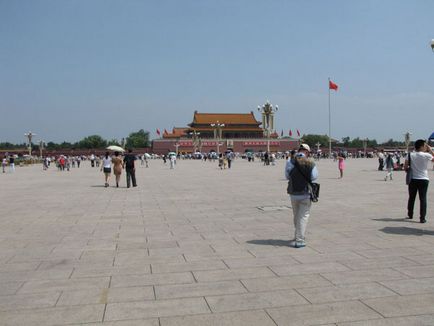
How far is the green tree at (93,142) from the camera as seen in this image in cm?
10931

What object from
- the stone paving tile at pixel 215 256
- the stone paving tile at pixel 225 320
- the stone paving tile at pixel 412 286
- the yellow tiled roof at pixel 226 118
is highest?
the yellow tiled roof at pixel 226 118

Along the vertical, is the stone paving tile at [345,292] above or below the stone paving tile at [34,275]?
above

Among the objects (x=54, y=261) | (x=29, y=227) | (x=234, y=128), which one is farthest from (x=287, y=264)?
(x=234, y=128)

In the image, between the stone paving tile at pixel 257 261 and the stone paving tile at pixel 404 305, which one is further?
the stone paving tile at pixel 257 261

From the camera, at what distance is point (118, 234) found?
7016mm

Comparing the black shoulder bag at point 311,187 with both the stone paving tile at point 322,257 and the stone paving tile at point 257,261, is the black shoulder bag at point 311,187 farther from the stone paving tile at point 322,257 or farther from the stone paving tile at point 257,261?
the stone paving tile at point 257,261

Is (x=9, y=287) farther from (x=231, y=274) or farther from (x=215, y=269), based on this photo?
(x=231, y=274)

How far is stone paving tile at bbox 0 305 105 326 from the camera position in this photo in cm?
341

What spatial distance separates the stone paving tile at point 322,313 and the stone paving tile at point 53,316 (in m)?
1.46

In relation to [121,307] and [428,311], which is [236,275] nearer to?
[121,307]

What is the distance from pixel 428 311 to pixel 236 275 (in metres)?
1.86

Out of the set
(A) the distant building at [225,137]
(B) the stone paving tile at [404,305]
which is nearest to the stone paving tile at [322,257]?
(B) the stone paving tile at [404,305]

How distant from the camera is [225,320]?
3.39 meters

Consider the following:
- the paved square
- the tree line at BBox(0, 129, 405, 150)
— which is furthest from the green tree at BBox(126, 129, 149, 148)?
the paved square
